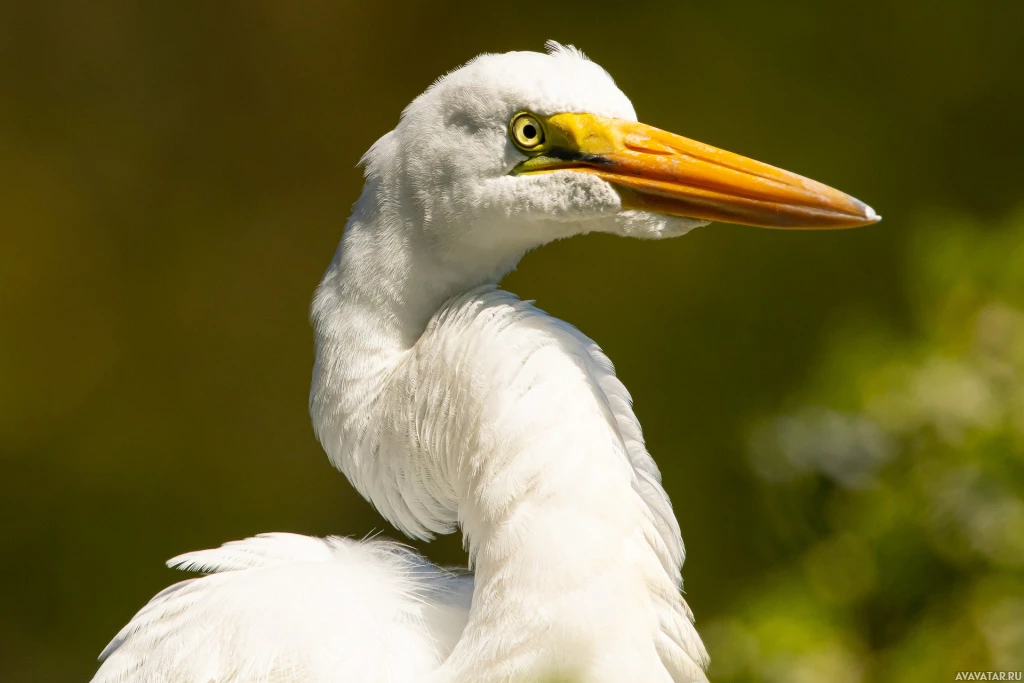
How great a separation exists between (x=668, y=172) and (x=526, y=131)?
168 millimetres

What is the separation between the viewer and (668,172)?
1073 millimetres

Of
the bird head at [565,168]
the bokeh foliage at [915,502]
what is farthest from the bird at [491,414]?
the bokeh foliage at [915,502]

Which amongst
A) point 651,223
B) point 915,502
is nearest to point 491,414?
point 651,223

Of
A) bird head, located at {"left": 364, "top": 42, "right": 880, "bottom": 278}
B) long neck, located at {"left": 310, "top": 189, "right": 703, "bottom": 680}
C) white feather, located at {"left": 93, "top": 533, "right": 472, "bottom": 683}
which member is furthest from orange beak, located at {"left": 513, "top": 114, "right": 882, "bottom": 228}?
white feather, located at {"left": 93, "top": 533, "right": 472, "bottom": 683}

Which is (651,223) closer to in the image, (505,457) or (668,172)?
(668,172)

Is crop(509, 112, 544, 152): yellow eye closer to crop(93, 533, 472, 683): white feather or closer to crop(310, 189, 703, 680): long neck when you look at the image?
crop(310, 189, 703, 680): long neck

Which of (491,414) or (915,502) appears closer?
(915,502)

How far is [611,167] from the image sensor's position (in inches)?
42.4

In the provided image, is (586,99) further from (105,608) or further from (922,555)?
(105,608)

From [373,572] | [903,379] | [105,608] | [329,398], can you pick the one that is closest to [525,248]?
[329,398]

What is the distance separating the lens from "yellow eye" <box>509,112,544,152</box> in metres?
1.08

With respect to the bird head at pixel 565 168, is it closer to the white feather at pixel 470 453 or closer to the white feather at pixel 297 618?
the white feather at pixel 470 453

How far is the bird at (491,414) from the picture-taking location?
3.21ft

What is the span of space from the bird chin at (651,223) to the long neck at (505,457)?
5.6 inches
